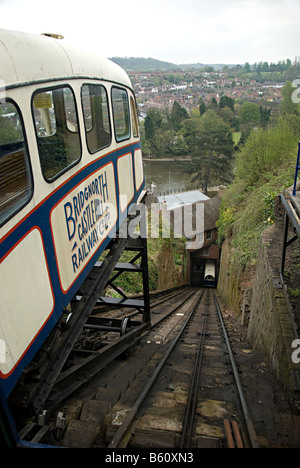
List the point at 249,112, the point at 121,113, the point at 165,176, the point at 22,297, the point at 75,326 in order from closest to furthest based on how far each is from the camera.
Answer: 1. the point at 22,297
2. the point at 75,326
3. the point at 121,113
4. the point at 165,176
5. the point at 249,112

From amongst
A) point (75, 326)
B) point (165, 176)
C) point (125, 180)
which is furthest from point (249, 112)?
point (75, 326)

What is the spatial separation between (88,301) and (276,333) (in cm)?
300

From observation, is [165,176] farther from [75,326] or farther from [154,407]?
[154,407]

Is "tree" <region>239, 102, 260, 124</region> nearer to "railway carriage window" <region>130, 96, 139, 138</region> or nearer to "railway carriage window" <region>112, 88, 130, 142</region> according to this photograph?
"railway carriage window" <region>130, 96, 139, 138</region>

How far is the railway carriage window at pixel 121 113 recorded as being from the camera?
5379mm

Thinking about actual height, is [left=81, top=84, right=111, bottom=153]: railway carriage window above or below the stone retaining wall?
above

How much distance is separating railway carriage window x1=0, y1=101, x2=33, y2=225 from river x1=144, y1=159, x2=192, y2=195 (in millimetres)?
50598

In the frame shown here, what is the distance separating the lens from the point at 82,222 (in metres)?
3.96

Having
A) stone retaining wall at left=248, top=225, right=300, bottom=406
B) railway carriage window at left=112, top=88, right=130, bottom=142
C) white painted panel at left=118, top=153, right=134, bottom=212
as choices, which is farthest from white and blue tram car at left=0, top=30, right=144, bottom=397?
stone retaining wall at left=248, top=225, right=300, bottom=406

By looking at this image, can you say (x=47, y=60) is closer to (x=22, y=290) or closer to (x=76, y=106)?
(x=76, y=106)

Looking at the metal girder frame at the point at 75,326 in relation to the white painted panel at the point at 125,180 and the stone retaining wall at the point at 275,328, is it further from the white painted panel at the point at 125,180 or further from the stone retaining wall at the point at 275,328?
the stone retaining wall at the point at 275,328

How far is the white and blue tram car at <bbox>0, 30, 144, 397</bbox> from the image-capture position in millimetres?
2529

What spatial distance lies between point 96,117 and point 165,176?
60310 millimetres

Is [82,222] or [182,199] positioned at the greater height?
[82,222]
